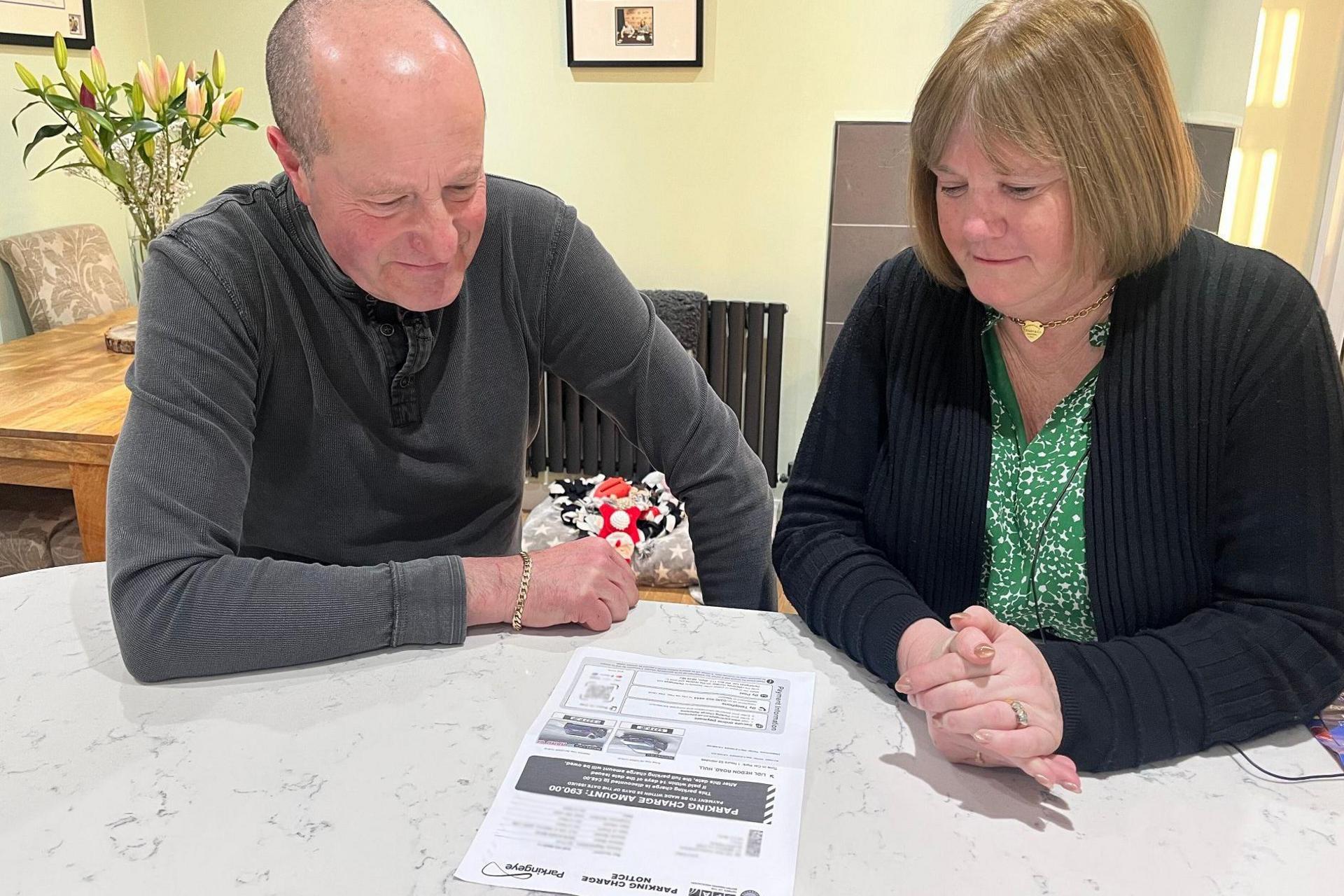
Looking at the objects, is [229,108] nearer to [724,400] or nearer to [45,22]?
[45,22]

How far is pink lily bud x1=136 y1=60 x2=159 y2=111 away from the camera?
233 cm

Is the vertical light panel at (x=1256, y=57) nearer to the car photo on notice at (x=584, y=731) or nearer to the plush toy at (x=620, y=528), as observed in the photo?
the plush toy at (x=620, y=528)

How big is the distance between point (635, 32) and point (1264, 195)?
1.91 metres

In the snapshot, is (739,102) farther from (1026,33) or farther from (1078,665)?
(1078,665)

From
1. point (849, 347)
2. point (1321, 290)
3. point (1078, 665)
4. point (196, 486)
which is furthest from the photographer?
point (1321, 290)

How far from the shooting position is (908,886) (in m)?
0.76

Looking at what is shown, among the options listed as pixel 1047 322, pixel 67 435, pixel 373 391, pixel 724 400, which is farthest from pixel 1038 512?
pixel 724 400

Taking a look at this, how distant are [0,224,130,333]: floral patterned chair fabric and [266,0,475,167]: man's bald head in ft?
7.47

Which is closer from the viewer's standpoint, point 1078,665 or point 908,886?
point 908,886

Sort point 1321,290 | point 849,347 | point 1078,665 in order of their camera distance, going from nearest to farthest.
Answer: point 1078,665
point 849,347
point 1321,290

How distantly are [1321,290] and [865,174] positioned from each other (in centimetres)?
Answer: 138

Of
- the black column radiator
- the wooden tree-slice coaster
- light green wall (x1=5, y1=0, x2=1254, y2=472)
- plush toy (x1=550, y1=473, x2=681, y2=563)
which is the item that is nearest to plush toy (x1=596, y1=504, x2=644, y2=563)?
plush toy (x1=550, y1=473, x2=681, y2=563)

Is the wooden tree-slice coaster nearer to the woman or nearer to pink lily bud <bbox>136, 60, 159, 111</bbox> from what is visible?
pink lily bud <bbox>136, 60, 159, 111</bbox>

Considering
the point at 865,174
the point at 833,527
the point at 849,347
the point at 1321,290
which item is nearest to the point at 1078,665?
the point at 833,527
